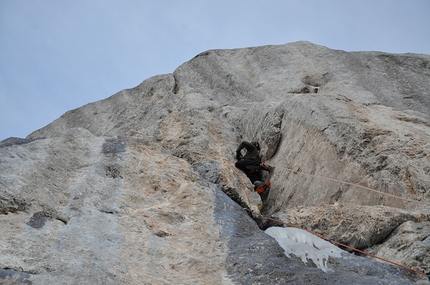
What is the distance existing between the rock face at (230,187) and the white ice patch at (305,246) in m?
0.14

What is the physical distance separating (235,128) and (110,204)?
18.7 ft

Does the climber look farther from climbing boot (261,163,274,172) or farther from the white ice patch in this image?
the white ice patch

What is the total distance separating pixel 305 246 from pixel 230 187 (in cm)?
191

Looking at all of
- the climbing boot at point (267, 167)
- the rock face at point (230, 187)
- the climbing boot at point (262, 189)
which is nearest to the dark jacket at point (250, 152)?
the climbing boot at point (267, 167)

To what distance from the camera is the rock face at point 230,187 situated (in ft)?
18.9

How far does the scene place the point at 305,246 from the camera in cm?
651

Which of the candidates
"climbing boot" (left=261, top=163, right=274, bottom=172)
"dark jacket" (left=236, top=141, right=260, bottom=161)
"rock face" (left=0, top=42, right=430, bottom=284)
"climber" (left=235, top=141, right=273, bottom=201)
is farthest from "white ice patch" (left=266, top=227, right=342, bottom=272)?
"dark jacket" (left=236, top=141, right=260, bottom=161)

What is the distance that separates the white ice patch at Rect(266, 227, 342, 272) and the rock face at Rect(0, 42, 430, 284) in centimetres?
14

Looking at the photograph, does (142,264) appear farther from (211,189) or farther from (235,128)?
(235,128)

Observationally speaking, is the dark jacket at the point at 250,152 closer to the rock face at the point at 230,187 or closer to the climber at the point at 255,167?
the climber at the point at 255,167

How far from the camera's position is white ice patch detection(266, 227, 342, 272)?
6.28 metres

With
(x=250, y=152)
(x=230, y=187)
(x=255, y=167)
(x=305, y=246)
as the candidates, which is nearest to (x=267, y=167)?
(x=255, y=167)

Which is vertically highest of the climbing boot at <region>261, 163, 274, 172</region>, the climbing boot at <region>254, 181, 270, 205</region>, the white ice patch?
the climbing boot at <region>261, 163, 274, 172</region>

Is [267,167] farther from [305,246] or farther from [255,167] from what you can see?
[305,246]
